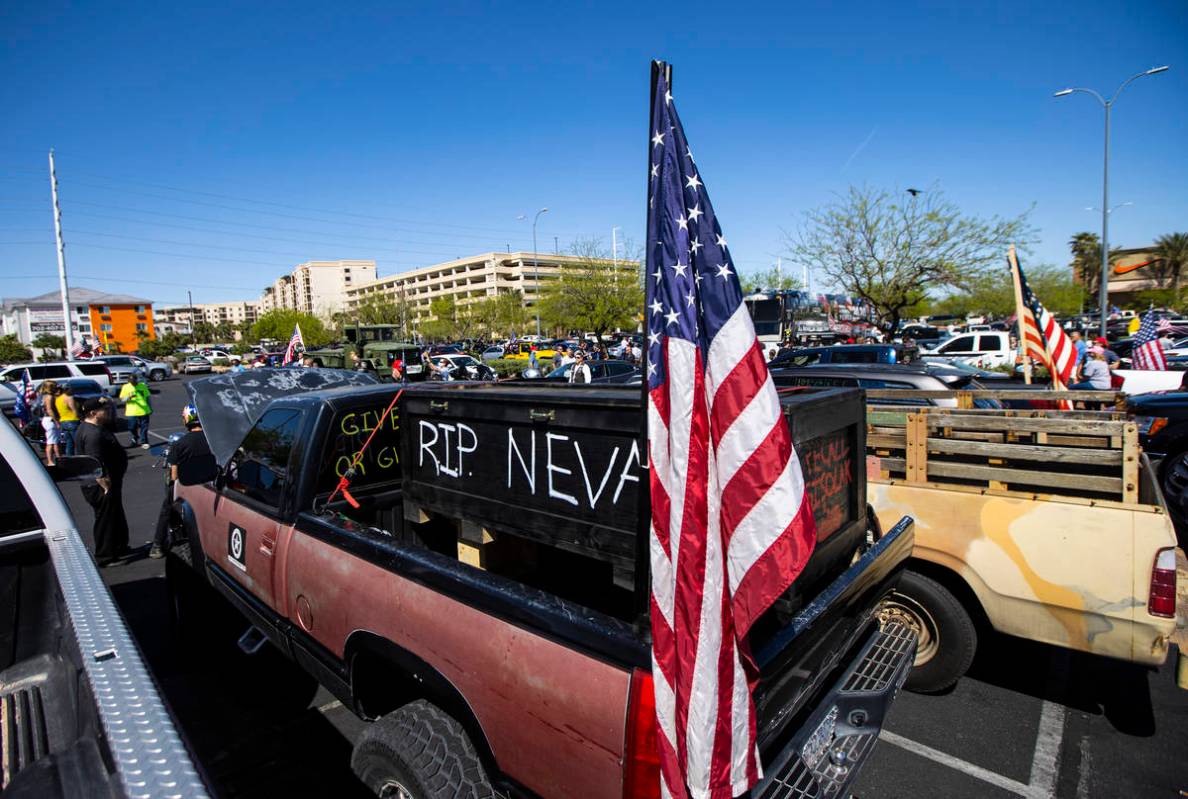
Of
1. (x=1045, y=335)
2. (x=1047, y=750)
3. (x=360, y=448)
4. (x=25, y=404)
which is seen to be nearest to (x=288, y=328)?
(x=25, y=404)

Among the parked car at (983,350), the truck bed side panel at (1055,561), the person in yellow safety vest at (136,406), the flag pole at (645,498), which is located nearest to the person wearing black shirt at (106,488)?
the flag pole at (645,498)

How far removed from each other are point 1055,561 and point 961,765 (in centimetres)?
118

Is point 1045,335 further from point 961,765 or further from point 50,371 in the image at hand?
point 50,371

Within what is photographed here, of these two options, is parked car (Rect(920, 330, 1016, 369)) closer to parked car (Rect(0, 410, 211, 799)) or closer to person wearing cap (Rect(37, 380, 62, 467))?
parked car (Rect(0, 410, 211, 799))

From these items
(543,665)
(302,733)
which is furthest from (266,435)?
(543,665)

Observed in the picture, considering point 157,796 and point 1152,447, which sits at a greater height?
point 157,796

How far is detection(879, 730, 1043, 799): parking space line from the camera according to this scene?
2986 millimetres

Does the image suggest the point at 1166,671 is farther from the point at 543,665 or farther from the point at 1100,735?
the point at 543,665

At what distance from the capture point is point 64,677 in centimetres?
198

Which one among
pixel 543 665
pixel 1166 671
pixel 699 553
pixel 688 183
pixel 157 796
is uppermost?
pixel 688 183

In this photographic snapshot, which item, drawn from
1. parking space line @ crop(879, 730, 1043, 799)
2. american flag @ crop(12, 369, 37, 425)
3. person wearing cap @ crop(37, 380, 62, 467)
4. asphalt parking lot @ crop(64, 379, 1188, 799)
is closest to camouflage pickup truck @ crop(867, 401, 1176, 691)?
asphalt parking lot @ crop(64, 379, 1188, 799)

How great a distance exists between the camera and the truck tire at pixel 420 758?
2.13 m

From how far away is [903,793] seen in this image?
2973 mm

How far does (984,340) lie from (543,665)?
25.7 metres
